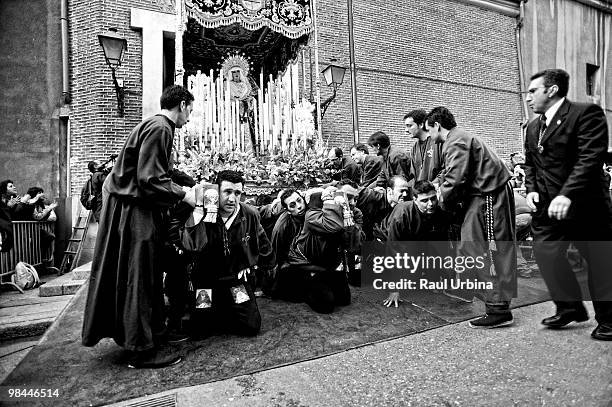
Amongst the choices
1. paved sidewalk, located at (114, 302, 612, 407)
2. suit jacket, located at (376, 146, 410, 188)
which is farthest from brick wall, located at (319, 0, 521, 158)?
paved sidewalk, located at (114, 302, 612, 407)

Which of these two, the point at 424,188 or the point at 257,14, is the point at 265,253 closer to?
the point at 424,188

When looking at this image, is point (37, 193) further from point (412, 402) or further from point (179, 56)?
point (412, 402)

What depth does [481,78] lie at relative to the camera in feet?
45.1

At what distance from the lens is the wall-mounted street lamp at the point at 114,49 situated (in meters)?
8.08

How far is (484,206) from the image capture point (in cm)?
355

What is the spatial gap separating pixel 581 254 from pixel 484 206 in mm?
831

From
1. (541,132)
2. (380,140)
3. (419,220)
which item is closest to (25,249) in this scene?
(380,140)

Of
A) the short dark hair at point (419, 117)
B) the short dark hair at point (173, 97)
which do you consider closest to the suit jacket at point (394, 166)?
the short dark hair at point (419, 117)

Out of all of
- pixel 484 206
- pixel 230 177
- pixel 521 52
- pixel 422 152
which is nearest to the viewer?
pixel 484 206

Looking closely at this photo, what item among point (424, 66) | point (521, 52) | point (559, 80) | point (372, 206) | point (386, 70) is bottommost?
point (372, 206)

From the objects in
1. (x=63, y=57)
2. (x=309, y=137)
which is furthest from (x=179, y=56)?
(x=63, y=57)

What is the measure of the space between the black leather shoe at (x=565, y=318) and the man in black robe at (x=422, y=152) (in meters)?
1.84

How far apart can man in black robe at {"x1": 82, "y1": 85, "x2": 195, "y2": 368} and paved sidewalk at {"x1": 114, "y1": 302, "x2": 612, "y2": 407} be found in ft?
1.92

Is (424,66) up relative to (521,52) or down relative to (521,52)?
down
